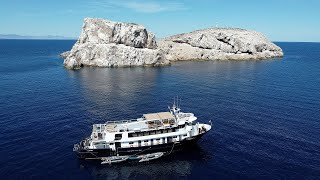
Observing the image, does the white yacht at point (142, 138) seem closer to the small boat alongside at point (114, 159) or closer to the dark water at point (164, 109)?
the small boat alongside at point (114, 159)

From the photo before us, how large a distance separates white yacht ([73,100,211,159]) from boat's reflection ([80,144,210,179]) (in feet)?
8.97

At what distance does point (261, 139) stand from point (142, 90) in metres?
65.1

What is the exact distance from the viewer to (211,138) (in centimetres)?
8238

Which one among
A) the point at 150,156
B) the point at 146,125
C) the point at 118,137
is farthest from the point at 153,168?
the point at 146,125

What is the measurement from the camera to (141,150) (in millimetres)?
73625

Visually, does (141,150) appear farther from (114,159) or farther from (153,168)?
(153,168)

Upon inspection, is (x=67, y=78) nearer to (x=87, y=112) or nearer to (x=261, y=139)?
(x=87, y=112)

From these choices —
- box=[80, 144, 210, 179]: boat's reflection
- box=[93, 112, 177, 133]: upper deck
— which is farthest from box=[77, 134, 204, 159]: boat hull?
box=[93, 112, 177, 133]: upper deck

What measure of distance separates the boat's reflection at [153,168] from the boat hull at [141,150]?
6.03 ft

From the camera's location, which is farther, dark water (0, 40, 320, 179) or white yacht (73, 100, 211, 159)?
white yacht (73, 100, 211, 159)

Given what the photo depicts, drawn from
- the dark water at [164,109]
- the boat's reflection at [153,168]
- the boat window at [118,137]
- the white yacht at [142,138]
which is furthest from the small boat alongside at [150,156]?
the boat window at [118,137]

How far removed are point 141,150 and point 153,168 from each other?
22.7 ft

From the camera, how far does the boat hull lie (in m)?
71.2

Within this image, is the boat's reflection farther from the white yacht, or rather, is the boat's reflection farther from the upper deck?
the upper deck
